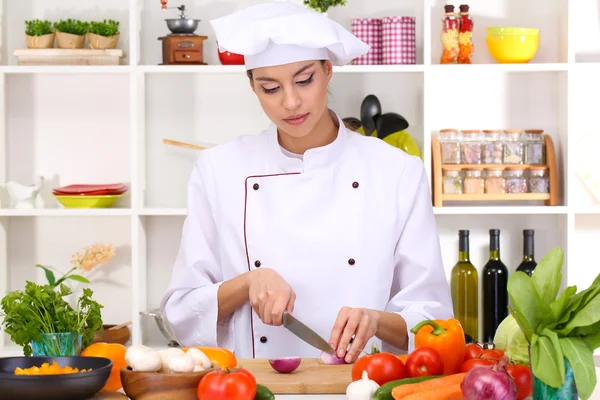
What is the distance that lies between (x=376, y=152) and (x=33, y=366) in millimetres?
1076

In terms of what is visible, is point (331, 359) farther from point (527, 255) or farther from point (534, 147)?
point (534, 147)

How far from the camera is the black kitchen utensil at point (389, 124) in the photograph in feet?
10.9

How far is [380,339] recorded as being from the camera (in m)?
1.94

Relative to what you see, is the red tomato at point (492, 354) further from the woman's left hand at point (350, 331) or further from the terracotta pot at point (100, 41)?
the terracotta pot at point (100, 41)

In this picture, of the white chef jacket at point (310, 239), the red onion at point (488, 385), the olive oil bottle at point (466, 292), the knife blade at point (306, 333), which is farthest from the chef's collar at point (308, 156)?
the olive oil bottle at point (466, 292)

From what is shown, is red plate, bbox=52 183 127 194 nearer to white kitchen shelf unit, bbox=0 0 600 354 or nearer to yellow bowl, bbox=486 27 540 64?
white kitchen shelf unit, bbox=0 0 600 354

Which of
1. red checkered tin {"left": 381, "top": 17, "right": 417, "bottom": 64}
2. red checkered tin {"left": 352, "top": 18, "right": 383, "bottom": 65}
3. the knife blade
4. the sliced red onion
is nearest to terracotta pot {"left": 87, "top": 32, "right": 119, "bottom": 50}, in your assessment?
red checkered tin {"left": 352, "top": 18, "right": 383, "bottom": 65}

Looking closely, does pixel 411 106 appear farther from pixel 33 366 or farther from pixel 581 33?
pixel 33 366

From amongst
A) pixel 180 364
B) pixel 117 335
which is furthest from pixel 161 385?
pixel 117 335

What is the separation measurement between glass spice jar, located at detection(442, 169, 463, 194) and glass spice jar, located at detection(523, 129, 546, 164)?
0.29 m

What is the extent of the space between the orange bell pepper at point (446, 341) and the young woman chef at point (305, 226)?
398 mm

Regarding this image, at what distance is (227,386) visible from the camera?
1.30 meters

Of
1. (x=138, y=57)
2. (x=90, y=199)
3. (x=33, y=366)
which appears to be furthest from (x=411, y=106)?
(x=33, y=366)

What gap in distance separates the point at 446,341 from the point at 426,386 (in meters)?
0.15
